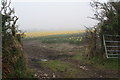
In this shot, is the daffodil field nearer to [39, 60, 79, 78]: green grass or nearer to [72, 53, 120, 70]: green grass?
[72, 53, 120, 70]: green grass

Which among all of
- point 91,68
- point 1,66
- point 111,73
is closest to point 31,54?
point 91,68

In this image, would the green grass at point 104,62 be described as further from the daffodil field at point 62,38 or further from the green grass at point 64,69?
the daffodil field at point 62,38

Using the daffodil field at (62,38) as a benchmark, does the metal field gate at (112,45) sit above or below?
above

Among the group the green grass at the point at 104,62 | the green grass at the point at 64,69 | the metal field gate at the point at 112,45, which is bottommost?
the green grass at the point at 64,69

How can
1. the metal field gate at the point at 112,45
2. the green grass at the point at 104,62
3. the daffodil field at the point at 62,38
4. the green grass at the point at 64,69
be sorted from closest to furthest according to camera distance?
the green grass at the point at 64,69 < the green grass at the point at 104,62 < the metal field gate at the point at 112,45 < the daffodil field at the point at 62,38

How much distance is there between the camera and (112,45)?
51.0 feet

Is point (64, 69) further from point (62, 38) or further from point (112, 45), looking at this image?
point (62, 38)

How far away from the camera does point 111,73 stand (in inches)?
492

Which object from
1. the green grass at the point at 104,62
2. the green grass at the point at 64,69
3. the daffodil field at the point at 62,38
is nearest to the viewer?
the green grass at the point at 64,69

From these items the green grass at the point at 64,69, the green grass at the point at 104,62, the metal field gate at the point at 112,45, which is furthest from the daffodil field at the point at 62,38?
the green grass at the point at 64,69

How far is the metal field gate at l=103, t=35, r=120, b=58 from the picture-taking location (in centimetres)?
1507

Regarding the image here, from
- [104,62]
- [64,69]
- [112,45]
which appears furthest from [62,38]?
[64,69]

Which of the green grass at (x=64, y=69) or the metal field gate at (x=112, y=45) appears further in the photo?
the metal field gate at (x=112, y=45)

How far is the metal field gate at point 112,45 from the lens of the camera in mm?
15067
